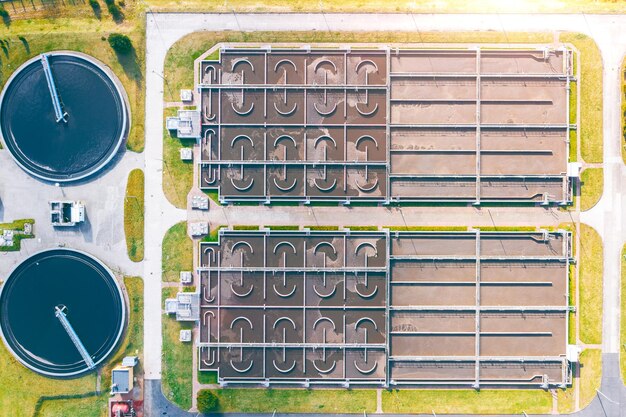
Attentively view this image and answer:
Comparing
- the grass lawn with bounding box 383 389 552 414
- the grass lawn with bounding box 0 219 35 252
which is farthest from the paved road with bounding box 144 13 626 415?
the grass lawn with bounding box 0 219 35 252

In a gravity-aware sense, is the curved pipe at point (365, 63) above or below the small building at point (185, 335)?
above

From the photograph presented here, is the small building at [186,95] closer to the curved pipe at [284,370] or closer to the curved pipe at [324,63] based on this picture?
the curved pipe at [324,63]

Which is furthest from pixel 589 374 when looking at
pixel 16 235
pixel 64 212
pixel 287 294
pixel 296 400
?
pixel 16 235

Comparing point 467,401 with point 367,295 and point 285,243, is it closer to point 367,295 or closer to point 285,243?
point 367,295

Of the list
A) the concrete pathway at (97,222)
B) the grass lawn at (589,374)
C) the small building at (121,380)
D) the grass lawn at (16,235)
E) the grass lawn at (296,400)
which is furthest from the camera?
the concrete pathway at (97,222)

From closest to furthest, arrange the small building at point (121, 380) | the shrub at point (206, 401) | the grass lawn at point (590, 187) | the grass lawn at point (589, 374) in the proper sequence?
the shrub at point (206, 401) → the small building at point (121, 380) → the grass lawn at point (589, 374) → the grass lawn at point (590, 187)

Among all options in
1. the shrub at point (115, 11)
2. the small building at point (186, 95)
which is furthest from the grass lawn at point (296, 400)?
the shrub at point (115, 11)

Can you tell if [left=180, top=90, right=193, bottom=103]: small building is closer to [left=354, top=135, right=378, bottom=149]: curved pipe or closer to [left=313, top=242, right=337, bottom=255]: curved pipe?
[left=354, top=135, right=378, bottom=149]: curved pipe
